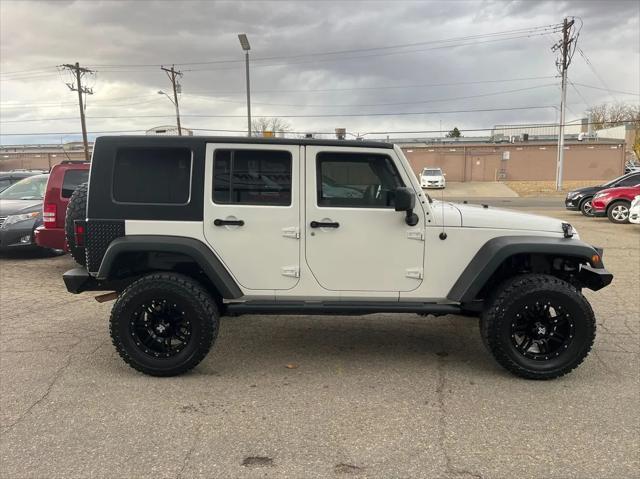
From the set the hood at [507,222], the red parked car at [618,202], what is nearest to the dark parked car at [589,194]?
the red parked car at [618,202]

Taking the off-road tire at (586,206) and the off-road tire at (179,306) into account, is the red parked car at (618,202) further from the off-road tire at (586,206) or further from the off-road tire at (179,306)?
the off-road tire at (179,306)

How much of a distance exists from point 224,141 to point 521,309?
8.77 feet

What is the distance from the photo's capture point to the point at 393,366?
4.32m

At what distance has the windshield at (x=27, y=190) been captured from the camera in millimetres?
9758

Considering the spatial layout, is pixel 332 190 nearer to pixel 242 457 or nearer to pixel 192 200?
pixel 192 200

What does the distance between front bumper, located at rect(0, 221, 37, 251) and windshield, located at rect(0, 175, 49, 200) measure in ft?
3.35

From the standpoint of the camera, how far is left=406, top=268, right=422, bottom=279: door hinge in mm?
4027

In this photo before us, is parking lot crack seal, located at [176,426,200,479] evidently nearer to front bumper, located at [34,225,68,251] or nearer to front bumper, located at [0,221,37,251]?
front bumper, located at [34,225,68,251]

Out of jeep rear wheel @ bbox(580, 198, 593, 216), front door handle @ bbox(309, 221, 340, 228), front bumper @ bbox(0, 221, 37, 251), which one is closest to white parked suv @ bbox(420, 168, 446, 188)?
jeep rear wheel @ bbox(580, 198, 593, 216)

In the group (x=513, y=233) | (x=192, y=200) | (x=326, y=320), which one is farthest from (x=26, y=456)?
(x=513, y=233)

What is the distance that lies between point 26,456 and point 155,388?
3.40 ft

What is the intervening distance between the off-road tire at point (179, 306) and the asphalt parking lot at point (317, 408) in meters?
0.15

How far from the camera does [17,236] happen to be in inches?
347

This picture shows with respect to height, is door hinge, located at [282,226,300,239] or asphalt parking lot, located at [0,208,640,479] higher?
door hinge, located at [282,226,300,239]
